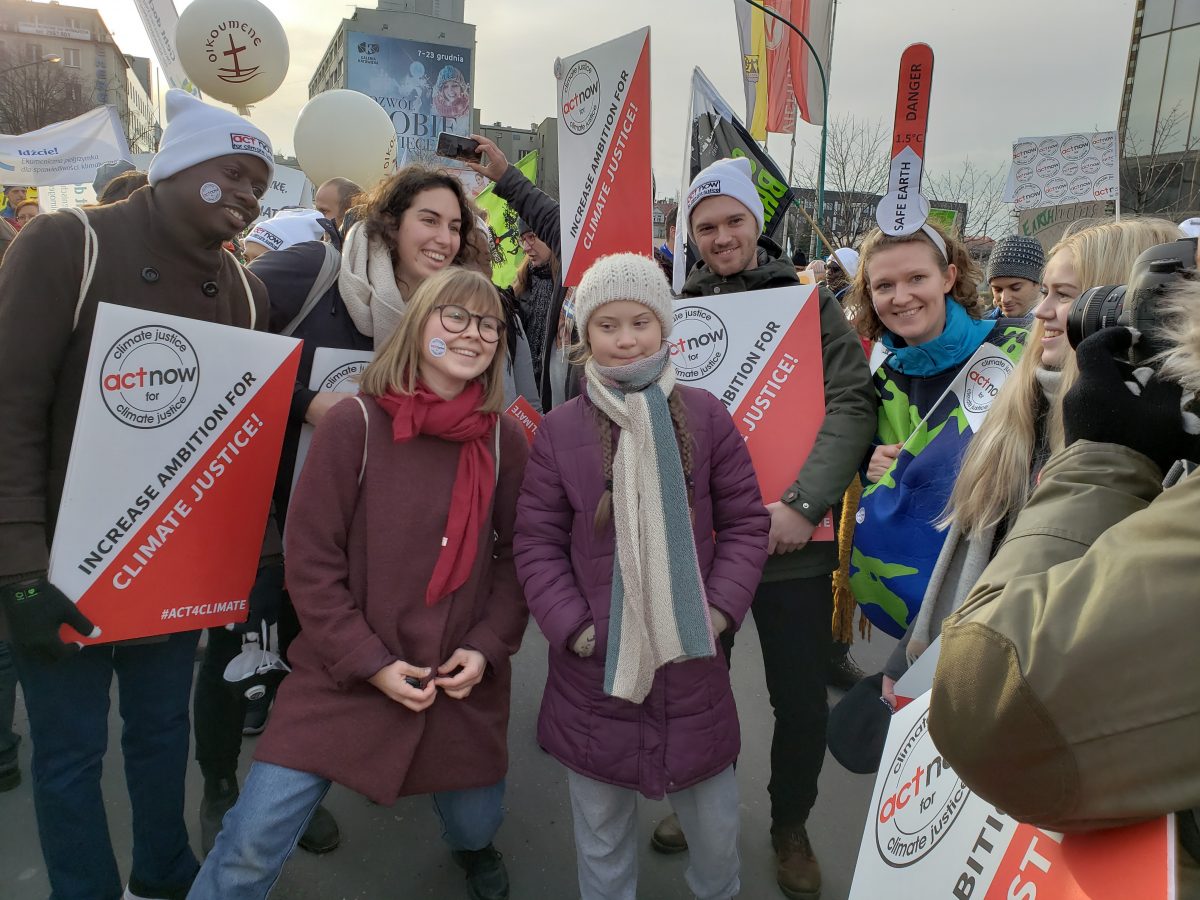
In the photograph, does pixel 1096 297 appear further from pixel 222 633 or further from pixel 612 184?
pixel 222 633

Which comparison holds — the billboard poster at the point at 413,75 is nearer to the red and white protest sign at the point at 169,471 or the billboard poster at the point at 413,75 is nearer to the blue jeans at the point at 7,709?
the blue jeans at the point at 7,709

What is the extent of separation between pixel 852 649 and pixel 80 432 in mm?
3855

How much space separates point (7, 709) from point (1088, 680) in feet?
12.0

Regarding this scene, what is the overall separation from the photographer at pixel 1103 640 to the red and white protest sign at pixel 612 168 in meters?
2.38

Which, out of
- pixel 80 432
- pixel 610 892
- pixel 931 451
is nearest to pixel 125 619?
pixel 80 432

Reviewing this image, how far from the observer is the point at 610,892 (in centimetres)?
207

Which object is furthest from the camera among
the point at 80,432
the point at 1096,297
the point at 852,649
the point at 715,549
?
the point at 852,649

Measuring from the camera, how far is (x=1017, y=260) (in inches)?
191

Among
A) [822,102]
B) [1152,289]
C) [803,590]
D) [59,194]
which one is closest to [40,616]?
[803,590]

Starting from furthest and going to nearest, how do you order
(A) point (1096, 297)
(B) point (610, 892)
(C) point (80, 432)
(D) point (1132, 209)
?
1. (D) point (1132, 209)
2. (B) point (610, 892)
3. (C) point (80, 432)
4. (A) point (1096, 297)

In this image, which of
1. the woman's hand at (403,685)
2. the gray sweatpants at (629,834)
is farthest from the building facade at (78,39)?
the gray sweatpants at (629,834)

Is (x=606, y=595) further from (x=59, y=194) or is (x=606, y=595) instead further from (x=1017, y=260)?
(x=59, y=194)

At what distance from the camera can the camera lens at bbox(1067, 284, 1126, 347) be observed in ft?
3.71

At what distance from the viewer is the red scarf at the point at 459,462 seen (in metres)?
2.07
